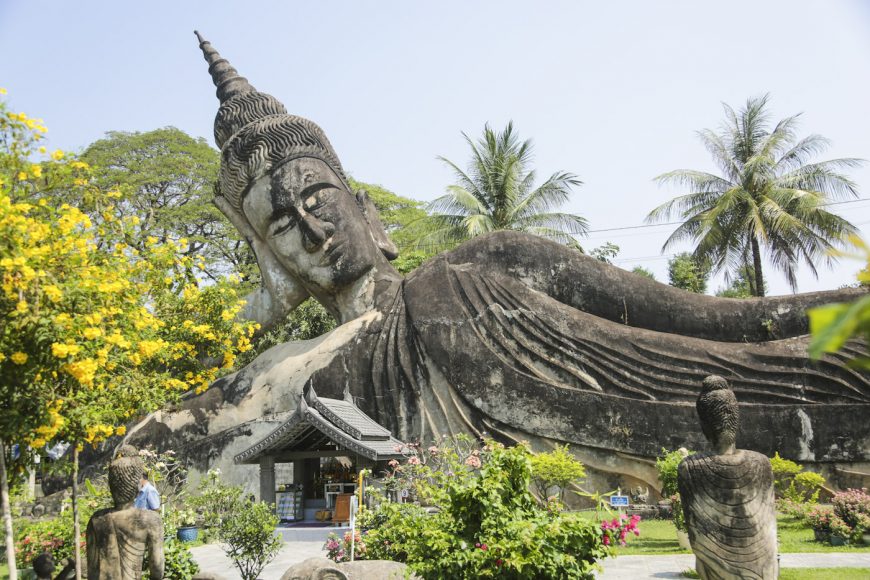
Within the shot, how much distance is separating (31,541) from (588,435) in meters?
6.85

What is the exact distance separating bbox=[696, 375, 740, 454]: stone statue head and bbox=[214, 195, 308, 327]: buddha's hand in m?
9.59

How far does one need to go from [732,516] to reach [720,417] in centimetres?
59

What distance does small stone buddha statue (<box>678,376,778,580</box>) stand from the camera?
13.9ft

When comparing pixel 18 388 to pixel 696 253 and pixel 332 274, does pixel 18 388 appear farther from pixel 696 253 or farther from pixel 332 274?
pixel 696 253

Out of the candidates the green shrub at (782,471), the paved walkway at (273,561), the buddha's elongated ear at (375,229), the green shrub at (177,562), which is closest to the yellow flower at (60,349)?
the green shrub at (177,562)

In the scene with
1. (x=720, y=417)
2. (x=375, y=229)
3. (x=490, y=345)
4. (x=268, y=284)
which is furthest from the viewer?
(x=375, y=229)

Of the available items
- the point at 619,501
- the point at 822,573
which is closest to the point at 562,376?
the point at 619,501

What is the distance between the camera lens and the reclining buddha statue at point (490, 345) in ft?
32.8

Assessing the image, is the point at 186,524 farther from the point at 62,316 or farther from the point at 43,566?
the point at 62,316

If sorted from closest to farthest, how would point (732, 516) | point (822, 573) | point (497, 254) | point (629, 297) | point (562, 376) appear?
1. point (732, 516)
2. point (822, 573)
3. point (562, 376)
4. point (629, 297)
5. point (497, 254)

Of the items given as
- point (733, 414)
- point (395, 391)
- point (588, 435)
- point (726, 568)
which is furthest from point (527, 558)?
point (395, 391)

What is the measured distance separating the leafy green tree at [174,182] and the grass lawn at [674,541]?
54.7ft

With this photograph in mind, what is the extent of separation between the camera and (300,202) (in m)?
12.6

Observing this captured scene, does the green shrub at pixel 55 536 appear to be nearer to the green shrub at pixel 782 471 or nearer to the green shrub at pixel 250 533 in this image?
the green shrub at pixel 250 533
